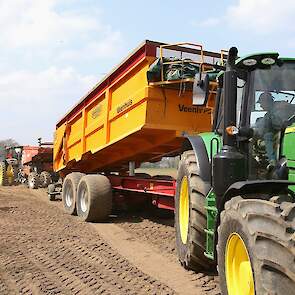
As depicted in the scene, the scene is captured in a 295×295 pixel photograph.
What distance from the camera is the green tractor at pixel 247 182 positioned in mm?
2902

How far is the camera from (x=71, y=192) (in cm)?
1065

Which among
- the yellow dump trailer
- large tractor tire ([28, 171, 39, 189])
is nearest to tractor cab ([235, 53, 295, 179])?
the yellow dump trailer

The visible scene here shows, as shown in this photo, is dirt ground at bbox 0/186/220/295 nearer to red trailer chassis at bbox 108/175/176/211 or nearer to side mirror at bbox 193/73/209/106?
red trailer chassis at bbox 108/175/176/211

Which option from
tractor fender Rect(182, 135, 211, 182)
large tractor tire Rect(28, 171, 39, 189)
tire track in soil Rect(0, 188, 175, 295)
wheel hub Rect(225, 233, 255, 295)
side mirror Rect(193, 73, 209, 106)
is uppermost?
side mirror Rect(193, 73, 209, 106)

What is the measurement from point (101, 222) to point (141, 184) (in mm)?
A: 1422

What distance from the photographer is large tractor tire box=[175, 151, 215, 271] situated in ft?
16.4

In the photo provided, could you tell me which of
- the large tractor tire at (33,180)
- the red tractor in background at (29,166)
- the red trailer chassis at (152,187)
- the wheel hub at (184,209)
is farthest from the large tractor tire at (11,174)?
the wheel hub at (184,209)

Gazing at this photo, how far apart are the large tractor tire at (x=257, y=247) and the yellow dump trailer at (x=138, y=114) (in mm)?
3583

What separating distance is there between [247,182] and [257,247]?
0.67 metres

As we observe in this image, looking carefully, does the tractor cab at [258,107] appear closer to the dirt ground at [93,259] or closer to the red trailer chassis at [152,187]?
the dirt ground at [93,259]

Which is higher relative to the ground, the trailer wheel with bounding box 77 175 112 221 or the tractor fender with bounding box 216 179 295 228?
the tractor fender with bounding box 216 179 295 228

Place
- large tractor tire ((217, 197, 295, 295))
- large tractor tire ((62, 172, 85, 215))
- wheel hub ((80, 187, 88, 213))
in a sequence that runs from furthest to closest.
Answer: large tractor tire ((62, 172, 85, 215)), wheel hub ((80, 187, 88, 213)), large tractor tire ((217, 197, 295, 295))

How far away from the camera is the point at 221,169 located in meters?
4.07

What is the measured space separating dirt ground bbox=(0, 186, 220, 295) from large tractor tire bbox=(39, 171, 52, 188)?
934cm
